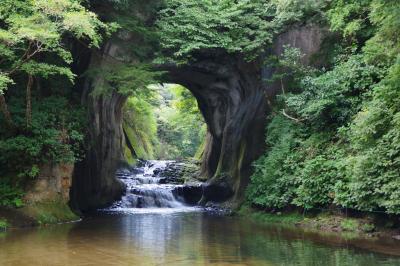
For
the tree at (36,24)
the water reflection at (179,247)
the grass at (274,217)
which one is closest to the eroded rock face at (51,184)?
the water reflection at (179,247)

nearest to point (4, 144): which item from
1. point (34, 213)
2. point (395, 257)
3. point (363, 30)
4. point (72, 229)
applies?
point (34, 213)

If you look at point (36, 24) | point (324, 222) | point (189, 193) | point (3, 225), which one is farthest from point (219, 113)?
point (36, 24)

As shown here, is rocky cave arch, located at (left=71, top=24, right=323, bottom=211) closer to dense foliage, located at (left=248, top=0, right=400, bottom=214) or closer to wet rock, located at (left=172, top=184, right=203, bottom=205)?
wet rock, located at (left=172, top=184, right=203, bottom=205)

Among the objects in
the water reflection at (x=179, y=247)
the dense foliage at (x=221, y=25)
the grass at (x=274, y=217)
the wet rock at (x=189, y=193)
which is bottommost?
the water reflection at (x=179, y=247)

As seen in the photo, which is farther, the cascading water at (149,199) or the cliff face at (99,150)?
the cascading water at (149,199)

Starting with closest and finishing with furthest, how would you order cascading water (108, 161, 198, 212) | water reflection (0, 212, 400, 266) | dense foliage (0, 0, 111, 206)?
water reflection (0, 212, 400, 266) → dense foliage (0, 0, 111, 206) → cascading water (108, 161, 198, 212)

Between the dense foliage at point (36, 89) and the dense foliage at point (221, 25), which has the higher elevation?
the dense foliage at point (221, 25)

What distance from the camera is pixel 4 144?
12.8 m

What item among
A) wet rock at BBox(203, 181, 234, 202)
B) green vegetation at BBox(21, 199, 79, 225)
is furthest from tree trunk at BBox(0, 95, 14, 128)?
wet rock at BBox(203, 181, 234, 202)

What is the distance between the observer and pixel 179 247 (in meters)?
9.30

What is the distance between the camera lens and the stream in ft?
25.7

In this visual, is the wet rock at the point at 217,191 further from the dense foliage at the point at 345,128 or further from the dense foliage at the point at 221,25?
the dense foliage at the point at 221,25

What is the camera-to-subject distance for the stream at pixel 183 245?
308 inches

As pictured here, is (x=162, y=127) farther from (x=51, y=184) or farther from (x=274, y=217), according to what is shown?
(x=51, y=184)
